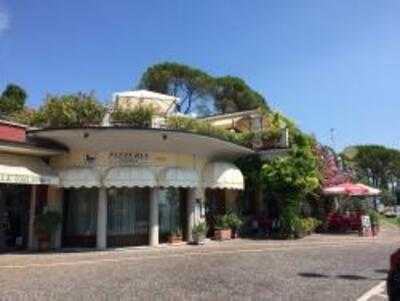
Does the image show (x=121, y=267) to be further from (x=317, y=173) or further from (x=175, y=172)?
(x=317, y=173)

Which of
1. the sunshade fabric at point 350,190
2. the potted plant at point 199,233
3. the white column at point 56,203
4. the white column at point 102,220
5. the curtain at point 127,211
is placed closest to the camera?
the white column at point 102,220

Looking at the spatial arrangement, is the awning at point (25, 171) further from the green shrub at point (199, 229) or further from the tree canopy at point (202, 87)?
the tree canopy at point (202, 87)

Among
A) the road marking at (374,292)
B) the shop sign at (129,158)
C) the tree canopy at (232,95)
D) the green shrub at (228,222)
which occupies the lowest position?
the road marking at (374,292)

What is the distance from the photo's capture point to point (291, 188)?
30.0 meters

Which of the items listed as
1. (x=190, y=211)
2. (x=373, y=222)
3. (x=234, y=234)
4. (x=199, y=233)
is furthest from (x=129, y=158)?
(x=373, y=222)

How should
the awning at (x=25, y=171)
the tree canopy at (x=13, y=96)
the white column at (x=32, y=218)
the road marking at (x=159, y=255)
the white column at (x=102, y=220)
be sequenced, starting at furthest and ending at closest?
the tree canopy at (x=13, y=96) < the white column at (x=102, y=220) < the white column at (x=32, y=218) < the awning at (x=25, y=171) < the road marking at (x=159, y=255)

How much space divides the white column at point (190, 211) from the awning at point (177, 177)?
104cm

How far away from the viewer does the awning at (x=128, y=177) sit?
2470cm

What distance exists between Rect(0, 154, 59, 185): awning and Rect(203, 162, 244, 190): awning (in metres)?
7.63

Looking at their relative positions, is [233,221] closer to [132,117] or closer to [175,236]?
[175,236]

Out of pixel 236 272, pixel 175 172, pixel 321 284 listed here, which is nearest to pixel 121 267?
pixel 236 272

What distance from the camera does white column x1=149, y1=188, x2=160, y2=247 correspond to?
26.0m

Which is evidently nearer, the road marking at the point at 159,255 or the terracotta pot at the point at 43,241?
the road marking at the point at 159,255

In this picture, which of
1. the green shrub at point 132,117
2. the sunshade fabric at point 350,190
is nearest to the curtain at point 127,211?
the green shrub at point 132,117
